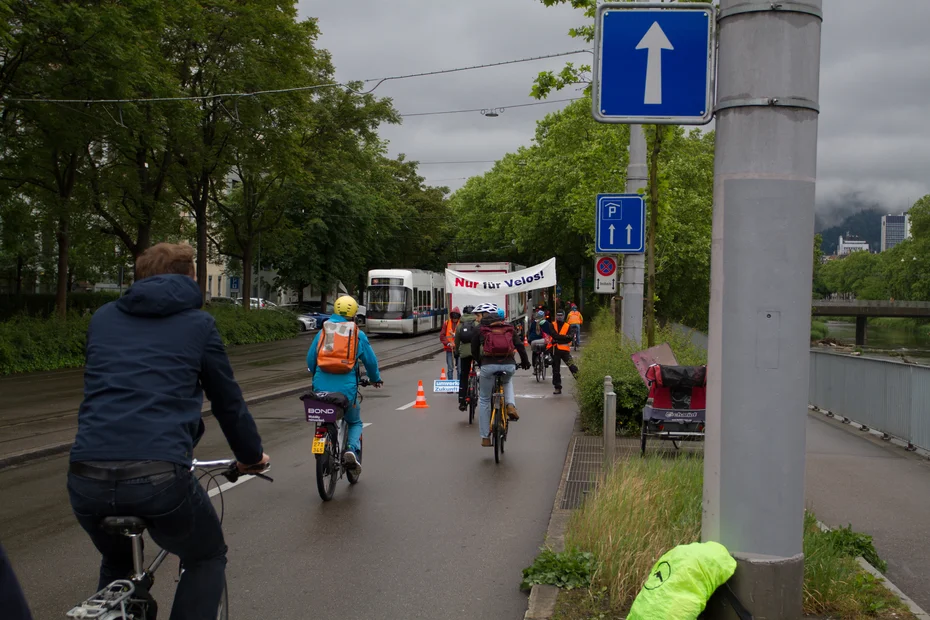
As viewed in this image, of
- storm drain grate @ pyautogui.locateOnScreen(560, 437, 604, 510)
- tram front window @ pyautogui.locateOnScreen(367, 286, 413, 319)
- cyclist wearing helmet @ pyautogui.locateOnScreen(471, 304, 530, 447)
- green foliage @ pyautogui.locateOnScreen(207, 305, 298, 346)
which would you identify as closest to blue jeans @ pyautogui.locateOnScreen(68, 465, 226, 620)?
storm drain grate @ pyautogui.locateOnScreen(560, 437, 604, 510)

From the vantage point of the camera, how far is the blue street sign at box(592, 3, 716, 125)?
4156 millimetres

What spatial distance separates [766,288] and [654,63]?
117cm

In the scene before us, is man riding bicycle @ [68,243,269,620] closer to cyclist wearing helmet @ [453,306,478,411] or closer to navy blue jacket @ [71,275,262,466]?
navy blue jacket @ [71,275,262,466]

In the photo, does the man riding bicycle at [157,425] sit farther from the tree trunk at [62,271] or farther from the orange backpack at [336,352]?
the tree trunk at [62,271]

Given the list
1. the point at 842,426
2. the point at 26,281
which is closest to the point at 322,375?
the point at 842,426

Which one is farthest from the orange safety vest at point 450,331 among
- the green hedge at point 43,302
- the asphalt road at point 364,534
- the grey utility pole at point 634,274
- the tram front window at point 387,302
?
the tram front window at point 387,302

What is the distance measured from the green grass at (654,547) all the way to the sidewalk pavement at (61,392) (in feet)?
23.0

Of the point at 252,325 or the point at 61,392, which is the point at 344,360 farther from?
the point at 252,325

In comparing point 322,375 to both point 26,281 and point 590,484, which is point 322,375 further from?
point 26,281

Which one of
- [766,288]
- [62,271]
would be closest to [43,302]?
[62,271]

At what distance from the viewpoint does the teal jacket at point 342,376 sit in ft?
26.3

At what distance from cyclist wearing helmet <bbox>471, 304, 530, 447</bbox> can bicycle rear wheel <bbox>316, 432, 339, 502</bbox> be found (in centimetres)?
258

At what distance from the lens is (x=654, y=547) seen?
507 centimetres

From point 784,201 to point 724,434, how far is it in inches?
39.5
